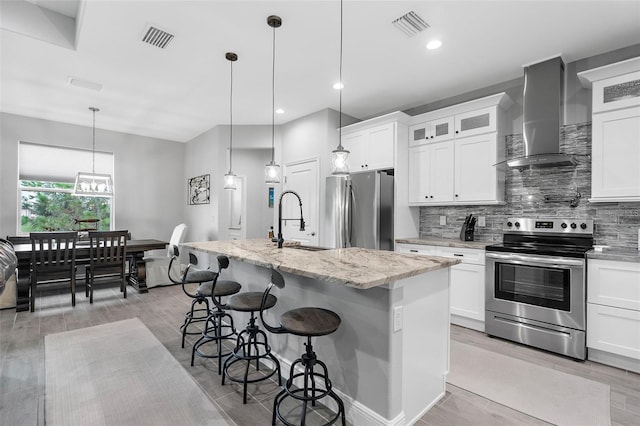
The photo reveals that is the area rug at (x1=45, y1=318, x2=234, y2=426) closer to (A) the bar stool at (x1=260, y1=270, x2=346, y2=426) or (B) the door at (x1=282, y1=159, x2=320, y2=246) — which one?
(A) the bar stool at (x1=260, y1=270, x2=346, y2=426)

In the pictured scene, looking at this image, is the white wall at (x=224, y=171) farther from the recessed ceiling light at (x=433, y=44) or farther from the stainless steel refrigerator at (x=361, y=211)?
the recessed ceiling light at (x=433, y=44)

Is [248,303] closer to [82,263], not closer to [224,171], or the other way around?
[82,263]

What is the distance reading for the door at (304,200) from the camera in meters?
4.67

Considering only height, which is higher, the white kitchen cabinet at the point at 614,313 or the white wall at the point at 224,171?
the white wall at the point at 224,171

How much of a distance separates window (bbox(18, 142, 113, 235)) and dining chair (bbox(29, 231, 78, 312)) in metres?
1.51

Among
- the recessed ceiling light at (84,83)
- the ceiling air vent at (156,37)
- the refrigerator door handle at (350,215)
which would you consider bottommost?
the refrigerator door handle at (350,215)

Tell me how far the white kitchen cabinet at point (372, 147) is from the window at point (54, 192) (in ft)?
15.6

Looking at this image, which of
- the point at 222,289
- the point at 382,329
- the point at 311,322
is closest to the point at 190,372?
the point at 222,289

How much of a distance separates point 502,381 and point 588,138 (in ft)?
8.34

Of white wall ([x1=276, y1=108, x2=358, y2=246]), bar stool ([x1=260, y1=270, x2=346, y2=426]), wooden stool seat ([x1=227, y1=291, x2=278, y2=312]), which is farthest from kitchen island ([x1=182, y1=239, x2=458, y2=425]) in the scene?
white wall ([x1=276, y1=108, x2=358, y2=246])

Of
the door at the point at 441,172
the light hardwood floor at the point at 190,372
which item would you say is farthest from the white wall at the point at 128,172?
the door at the point at 441,172

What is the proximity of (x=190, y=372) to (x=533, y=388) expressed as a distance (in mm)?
2559

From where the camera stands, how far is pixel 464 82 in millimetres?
3668

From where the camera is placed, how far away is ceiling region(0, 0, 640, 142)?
2449 mm
